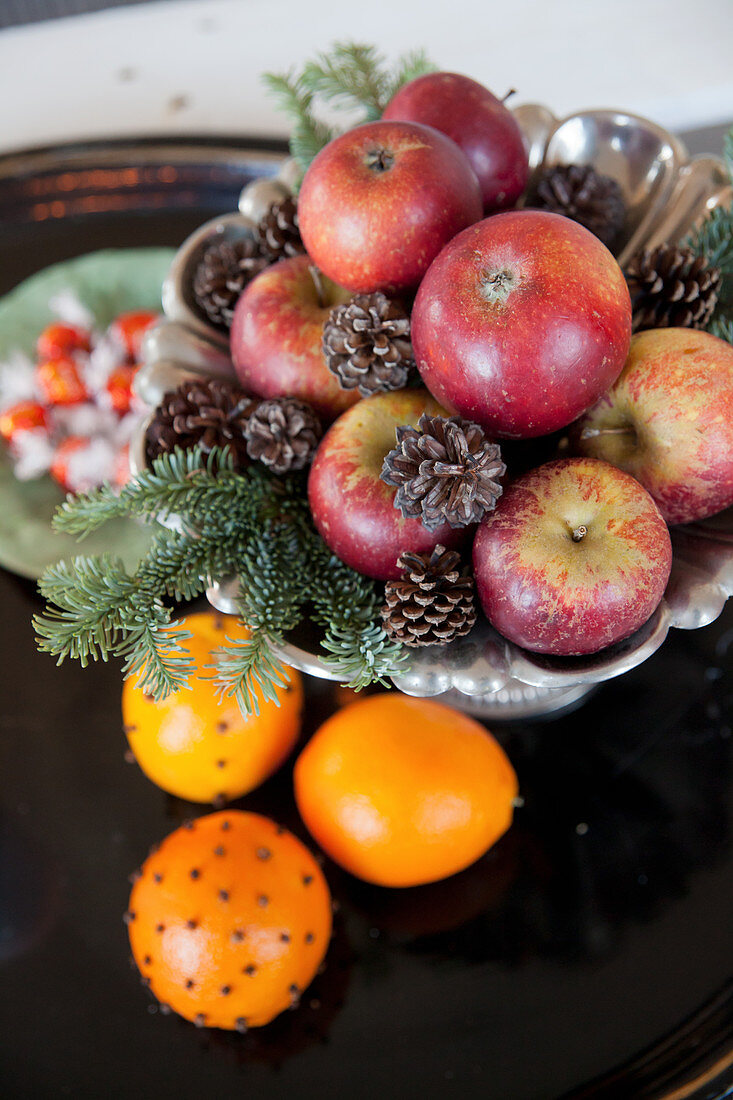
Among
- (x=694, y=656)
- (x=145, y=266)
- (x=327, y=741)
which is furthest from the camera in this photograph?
(x=145, y=266)

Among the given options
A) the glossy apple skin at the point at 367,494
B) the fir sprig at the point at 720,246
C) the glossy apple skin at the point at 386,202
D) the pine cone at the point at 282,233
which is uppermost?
the glossy apple skin at the point at 386,202

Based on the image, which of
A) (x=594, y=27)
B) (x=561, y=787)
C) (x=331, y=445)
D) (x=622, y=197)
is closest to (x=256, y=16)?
(x=594, y=27)

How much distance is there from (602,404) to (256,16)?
0.94 metres

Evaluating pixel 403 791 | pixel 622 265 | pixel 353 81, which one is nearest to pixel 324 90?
pixel 353 81

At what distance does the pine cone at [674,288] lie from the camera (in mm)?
469

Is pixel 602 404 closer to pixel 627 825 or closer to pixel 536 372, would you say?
pixel 536 372

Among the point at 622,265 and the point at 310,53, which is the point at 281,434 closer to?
the point at 622,265

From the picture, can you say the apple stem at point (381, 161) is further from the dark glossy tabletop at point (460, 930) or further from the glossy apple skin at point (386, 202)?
the dark glossy tabletop at point (460, 930)

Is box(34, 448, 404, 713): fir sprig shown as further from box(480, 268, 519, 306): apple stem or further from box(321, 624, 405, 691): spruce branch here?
box(480, 268, 519, 306): apple stem

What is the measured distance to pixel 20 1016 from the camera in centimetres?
48

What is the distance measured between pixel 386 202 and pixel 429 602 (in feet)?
0.65

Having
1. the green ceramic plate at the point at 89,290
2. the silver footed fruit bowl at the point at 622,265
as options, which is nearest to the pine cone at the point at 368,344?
the silver footed fruit bowl at the point at 622,265

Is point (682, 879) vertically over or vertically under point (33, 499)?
under

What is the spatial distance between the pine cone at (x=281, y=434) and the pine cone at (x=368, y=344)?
0.10 feet
